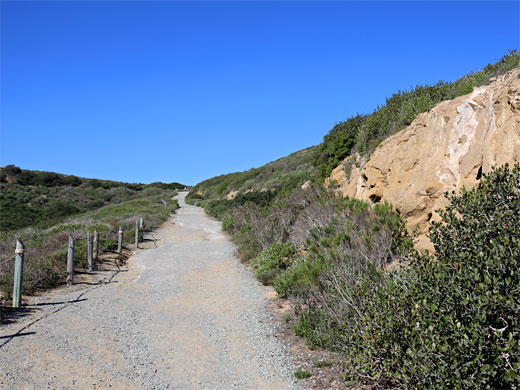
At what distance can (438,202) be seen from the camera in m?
8.06

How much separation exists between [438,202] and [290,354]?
4.12m

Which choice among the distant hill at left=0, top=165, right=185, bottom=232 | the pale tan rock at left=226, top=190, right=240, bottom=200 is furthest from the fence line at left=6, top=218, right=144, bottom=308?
the pale tan rock at left=226, top=190, right=240, bottom=200

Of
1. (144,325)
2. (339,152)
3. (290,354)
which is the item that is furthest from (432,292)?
(339,152)

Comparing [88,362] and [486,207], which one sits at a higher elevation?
[486,207]

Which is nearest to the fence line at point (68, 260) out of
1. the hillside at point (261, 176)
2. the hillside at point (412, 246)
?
the hillside at point (412, 246)

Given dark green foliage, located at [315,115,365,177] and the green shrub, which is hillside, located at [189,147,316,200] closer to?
dark green foliage, located at [315,115,365,177]

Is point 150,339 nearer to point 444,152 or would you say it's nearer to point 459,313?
point 459,313

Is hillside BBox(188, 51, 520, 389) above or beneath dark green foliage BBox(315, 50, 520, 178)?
beneath

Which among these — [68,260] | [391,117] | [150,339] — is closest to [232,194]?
[391,117]

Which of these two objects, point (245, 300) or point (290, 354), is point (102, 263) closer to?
point (245, 300)

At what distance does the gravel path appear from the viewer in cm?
543

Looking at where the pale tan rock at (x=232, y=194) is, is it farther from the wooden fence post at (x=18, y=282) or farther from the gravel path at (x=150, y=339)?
the wooden fence post at (x=18, y=282)

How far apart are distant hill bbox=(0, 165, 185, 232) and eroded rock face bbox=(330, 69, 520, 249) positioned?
2921 centimetres

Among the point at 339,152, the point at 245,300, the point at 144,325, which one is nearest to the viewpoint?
the point at 144,325
